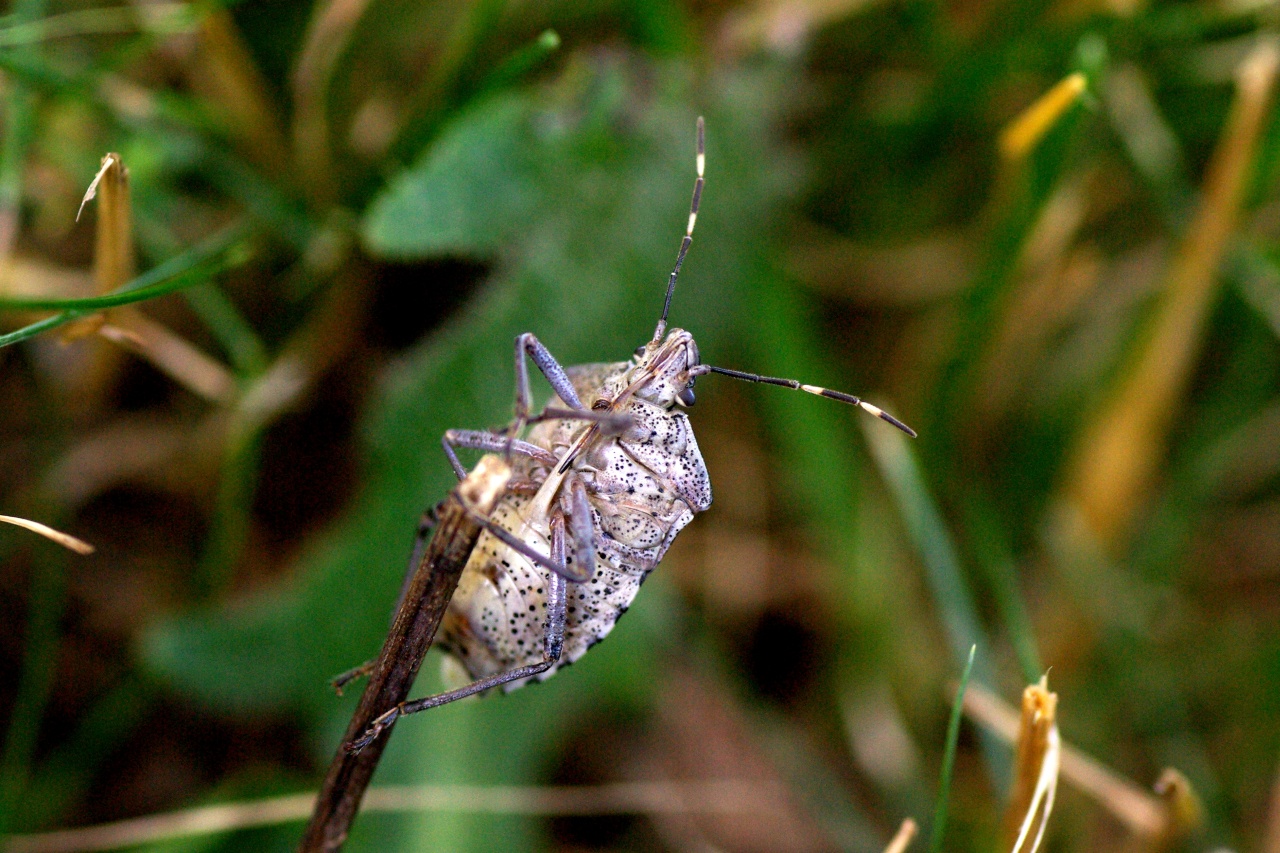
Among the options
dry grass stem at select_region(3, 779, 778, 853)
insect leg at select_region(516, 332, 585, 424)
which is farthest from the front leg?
dry grass stem at select_region(3, 779, 778, 853)

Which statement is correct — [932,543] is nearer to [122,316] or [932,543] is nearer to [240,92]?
[122,316]

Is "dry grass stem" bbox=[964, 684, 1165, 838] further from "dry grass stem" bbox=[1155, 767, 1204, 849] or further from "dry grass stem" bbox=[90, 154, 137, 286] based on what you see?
"dry grass stem" bbox=[90, 154, 137, 286]

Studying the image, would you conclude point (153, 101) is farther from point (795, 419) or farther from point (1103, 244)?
point (1103, 244)

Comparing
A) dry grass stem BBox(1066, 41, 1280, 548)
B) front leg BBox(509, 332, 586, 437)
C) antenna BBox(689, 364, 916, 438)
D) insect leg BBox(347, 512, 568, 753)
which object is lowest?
insect leg BBox(347, 512, 568, 753)

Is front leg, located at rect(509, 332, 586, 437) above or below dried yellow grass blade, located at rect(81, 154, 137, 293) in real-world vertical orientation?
below

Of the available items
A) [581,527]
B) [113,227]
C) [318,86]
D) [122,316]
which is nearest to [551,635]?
[581,527]

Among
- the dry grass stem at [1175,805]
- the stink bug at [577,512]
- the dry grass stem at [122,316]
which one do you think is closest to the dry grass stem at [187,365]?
the dry grass stem at [122,316]
